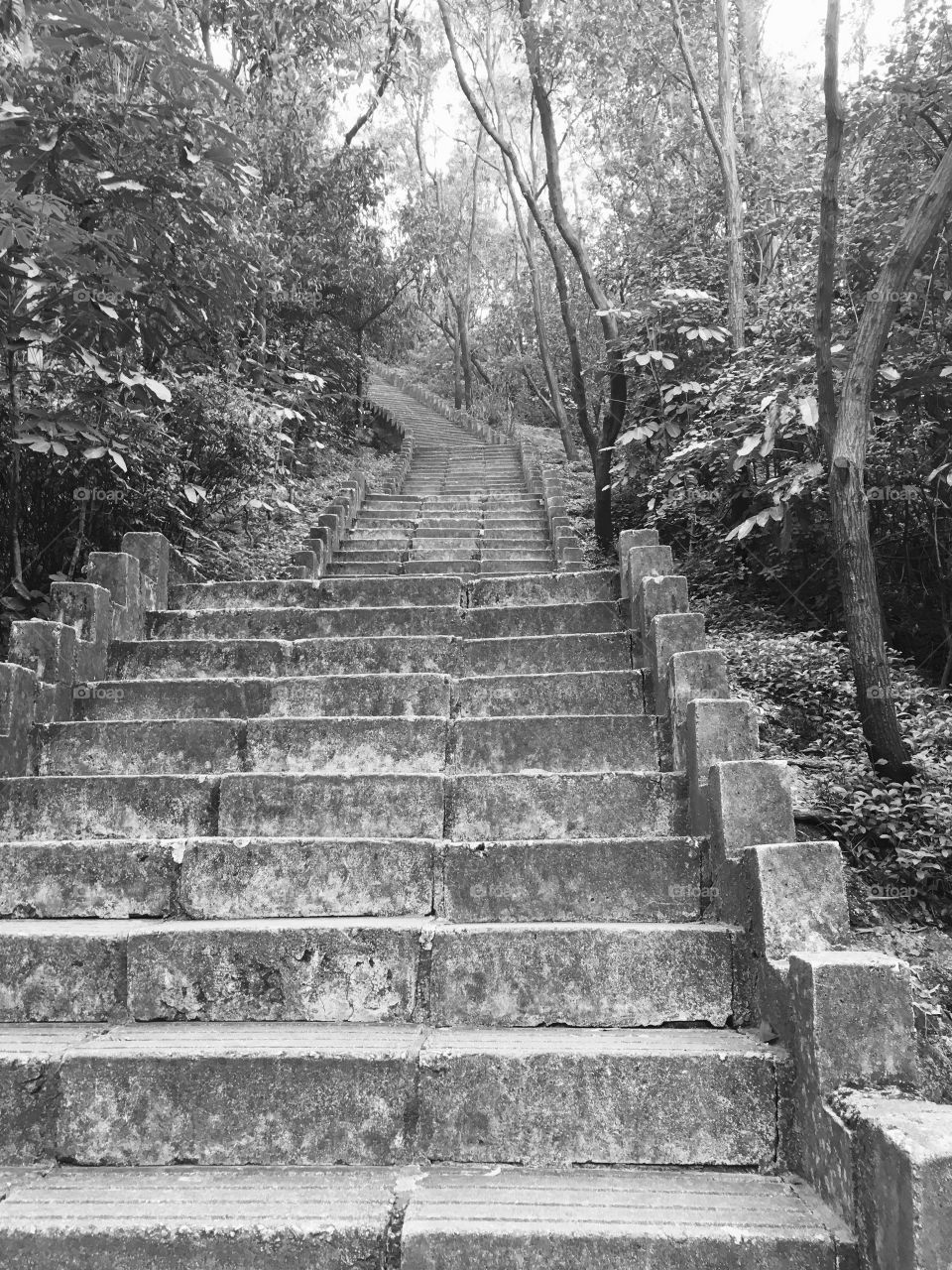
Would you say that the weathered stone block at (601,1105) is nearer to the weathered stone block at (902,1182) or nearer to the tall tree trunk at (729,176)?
the weathered stone block at (902,1182)

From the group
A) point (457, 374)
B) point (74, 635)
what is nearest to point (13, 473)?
point (74, 635)

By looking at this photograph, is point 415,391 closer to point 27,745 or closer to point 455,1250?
point 27,745

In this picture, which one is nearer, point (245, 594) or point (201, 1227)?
point (201, 1227)

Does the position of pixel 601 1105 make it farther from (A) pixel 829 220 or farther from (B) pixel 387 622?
(A) pixel 829 220

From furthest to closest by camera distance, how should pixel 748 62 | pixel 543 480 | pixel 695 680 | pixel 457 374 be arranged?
pixel 457 374, pixel 748 62, pixel 543 480, pixel 695 680

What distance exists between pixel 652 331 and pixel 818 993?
17.3 ft

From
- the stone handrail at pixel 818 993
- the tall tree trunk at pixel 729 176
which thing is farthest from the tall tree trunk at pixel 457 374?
the stone handrail at pixel 818 993

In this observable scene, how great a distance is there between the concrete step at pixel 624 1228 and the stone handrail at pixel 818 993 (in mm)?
108

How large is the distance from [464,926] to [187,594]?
3.22 metres

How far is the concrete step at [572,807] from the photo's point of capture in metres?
3.19

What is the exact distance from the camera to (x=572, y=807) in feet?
10.5

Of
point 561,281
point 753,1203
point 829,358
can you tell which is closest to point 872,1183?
point 753,1203

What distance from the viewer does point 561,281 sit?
8.44 metres

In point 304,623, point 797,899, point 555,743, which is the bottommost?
point 797,899
